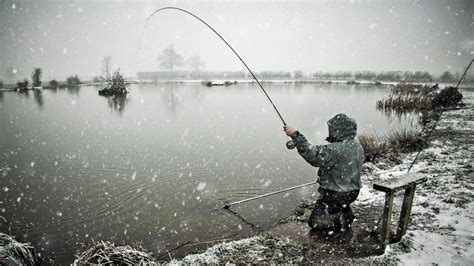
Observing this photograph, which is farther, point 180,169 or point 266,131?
point 266,131

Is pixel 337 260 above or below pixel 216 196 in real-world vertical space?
above

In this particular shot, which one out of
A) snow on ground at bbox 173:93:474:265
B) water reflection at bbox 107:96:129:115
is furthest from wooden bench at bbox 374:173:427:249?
water reflection at bbox 107:96:129:115

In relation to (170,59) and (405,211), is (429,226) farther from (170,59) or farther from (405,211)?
(170,59)

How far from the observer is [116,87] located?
29938 mm

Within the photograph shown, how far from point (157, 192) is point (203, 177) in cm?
141

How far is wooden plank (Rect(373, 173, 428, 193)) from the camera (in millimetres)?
3307

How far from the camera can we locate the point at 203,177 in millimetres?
7816

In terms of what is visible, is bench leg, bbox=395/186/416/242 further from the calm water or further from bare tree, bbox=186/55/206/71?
bare tree, bbox=186/55/206/71

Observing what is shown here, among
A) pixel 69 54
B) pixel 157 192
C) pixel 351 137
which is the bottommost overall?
pixel 157 192

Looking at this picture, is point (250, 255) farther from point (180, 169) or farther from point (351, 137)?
point (180, 169)

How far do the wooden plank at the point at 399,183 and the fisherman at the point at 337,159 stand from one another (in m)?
0.34

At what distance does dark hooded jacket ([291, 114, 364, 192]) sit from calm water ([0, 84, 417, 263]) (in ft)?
7.19

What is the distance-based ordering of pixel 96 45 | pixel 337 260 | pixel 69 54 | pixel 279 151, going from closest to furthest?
pixel 337 260 → pixel 279 151 → pixel 69 54 → pixel 96 45

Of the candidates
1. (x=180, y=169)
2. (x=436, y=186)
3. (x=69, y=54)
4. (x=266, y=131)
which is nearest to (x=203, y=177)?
(x=180, y=169)
